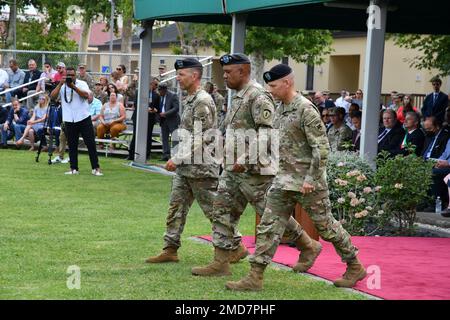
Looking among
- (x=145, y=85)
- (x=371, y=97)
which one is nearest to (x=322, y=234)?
(x=371, y=97)

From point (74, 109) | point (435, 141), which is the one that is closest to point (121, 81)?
point (74, 109)

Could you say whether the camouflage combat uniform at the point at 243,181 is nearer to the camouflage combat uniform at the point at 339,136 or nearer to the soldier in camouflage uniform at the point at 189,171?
the soldier in camouflage uniform at the point at 189,171

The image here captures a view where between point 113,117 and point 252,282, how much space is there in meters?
15.6

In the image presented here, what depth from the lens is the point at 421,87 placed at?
130 feet

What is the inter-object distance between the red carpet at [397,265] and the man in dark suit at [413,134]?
354 centimetres

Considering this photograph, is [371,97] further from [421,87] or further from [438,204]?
[421,87]

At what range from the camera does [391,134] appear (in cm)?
1577

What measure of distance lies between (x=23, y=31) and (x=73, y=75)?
42.2 metres

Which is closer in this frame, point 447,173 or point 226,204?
point 226,204

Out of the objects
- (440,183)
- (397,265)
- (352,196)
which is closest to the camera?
(397,265)

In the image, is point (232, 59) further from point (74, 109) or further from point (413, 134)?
point (74, 109)

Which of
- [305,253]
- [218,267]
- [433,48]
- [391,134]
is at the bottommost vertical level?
[218,267]

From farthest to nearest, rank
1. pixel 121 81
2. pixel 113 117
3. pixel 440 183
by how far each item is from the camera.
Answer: pixel 121 81
pixel 113 117
pixel 440 183
